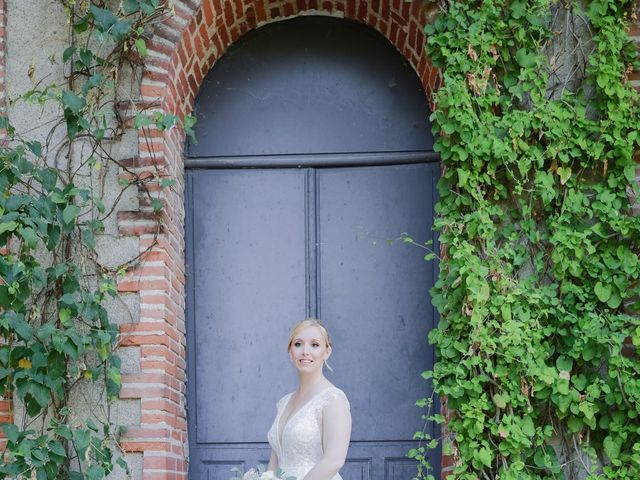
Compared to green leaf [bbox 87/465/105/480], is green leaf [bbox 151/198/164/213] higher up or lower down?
higher up

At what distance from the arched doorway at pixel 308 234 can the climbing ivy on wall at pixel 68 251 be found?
2.20 ft

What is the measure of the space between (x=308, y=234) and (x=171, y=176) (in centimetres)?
94

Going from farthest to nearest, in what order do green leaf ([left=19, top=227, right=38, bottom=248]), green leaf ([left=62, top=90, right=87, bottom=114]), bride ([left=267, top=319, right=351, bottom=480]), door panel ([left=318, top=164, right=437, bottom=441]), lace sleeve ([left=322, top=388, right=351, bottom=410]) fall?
door panel ([left=318, top=164, right=437, bottom=441]), green leaf ([left=62, top=90, right=87, bottom=114]), green leaf ([left=19, top=227, right=38, bottom=248]), lace sleeve ([left=322, top=388, right=351, bottom=410]), bride ([left=267, top=319, right=351, bottom=480])

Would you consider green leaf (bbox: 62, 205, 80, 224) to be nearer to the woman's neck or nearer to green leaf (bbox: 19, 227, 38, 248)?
green leaf (bbox: 19, 227, 38, 248)

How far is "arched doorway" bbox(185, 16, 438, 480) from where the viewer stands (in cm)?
569

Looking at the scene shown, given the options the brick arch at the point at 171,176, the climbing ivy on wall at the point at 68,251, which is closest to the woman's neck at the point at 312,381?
the brick arch at the point at 171,176

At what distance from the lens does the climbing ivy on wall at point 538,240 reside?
16.5 ft

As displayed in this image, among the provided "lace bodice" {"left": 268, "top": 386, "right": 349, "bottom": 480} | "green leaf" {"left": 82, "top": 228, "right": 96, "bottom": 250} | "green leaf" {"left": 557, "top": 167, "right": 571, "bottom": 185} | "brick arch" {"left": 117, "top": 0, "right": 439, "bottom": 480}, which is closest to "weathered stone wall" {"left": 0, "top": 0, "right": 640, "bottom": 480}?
"brick arch" {"left": 117, "top": 0, "right": 439, "bottom": 480}

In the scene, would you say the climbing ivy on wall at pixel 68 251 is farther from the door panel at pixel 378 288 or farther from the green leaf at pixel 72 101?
the door panel at pixel 378 288

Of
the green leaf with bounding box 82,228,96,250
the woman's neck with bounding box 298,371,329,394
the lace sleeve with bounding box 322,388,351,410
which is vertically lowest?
the lace sleeve with bounding box 322,388,351,410

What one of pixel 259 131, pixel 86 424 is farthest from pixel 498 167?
pixel 86 424

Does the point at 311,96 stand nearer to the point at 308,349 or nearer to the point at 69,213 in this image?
the point at 69,213

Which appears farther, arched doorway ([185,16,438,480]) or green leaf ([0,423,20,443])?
arched doorway ([185,16,438,480])

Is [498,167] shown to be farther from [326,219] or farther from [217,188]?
[217,188]
